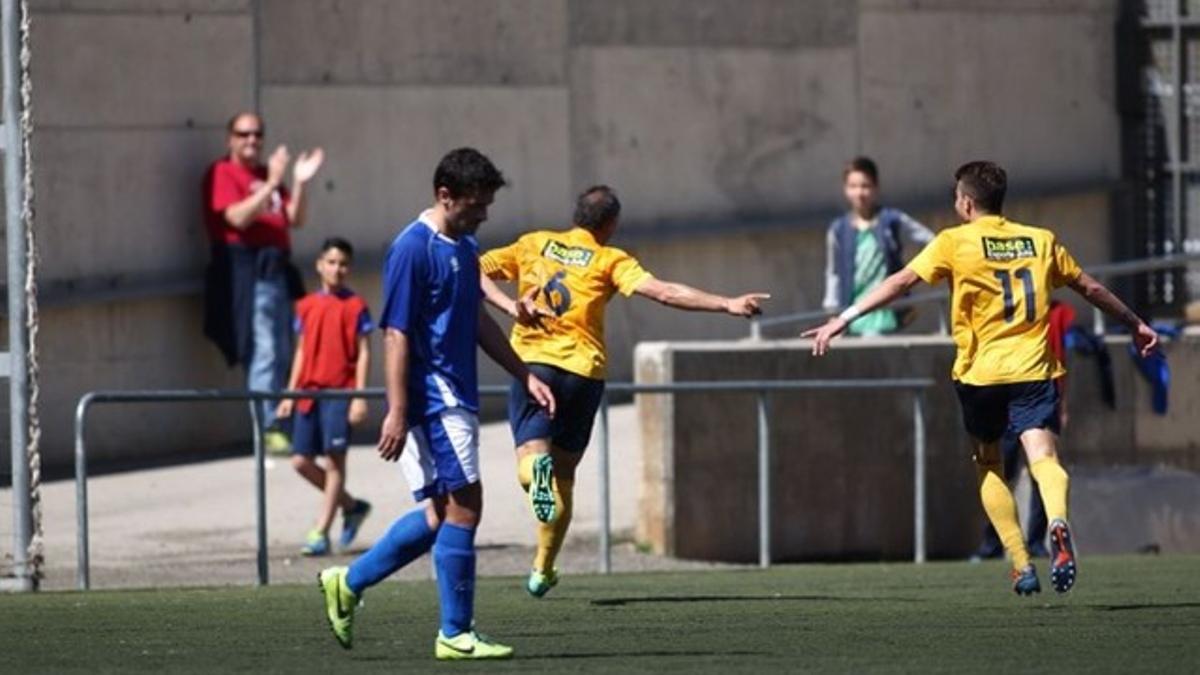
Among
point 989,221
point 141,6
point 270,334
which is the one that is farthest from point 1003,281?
point 141,6

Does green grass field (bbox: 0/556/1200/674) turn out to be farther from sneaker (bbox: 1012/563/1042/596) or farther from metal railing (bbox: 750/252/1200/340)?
metal railing (bbox: 750/252/1200/340)

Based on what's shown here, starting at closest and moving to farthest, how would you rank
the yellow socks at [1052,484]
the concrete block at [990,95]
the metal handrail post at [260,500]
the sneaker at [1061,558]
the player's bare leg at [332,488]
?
the sneaker at [1061,558], the yellow socks at [1052,484], the metal handrail post at [260,500], the player's bare leg at [332,488], the concrete block at [990,95]

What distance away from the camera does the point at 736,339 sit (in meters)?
23.2

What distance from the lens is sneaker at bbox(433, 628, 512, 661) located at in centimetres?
1045

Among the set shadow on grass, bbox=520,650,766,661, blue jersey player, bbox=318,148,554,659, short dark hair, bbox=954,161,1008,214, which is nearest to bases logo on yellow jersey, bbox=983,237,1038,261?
short dark hair, bbox=954,161,1008,214

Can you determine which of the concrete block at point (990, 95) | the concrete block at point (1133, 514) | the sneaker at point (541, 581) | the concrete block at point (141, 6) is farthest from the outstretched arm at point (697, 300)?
the concrete block at point (990, 95)

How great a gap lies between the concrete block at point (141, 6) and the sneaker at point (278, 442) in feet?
9.32

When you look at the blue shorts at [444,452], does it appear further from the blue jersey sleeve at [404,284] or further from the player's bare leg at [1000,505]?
the player's bare leg at [1000,505]

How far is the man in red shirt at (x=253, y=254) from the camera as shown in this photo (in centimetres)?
1922

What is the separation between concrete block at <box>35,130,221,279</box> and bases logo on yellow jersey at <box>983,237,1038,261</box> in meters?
7.87

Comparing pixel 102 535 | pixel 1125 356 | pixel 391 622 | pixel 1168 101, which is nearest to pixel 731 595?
pixel 391 622

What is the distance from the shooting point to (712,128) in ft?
75.7

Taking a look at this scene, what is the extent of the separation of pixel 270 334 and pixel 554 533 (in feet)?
20.1

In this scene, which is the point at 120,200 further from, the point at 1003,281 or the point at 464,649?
the point at 464,649
